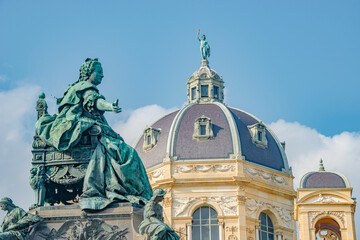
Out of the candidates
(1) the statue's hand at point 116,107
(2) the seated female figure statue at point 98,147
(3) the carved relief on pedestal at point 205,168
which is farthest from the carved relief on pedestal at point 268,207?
(1) the statue's hand at point 116,107

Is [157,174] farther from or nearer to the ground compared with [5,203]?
farther from the ground

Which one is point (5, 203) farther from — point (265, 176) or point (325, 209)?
point (265, 176)

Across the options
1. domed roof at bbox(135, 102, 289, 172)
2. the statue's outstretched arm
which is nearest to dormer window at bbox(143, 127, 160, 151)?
domed roof at bbox(135, 102, 289, 172)

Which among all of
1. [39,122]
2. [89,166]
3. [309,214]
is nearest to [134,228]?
[89,166]

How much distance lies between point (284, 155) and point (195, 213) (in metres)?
9.85

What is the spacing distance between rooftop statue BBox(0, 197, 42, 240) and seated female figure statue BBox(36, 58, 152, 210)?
0.86 meters

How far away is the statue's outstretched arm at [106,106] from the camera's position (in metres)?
14.3

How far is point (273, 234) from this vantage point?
232 ft

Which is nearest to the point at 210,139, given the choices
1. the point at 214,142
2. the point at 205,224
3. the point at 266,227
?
the point at 214,142

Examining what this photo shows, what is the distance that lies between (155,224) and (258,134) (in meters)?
59.2

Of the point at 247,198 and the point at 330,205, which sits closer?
the point at 330,205

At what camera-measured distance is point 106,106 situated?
14.6 m

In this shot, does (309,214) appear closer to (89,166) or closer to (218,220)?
(218,220)

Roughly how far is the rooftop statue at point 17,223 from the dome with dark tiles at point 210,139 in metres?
55.5
